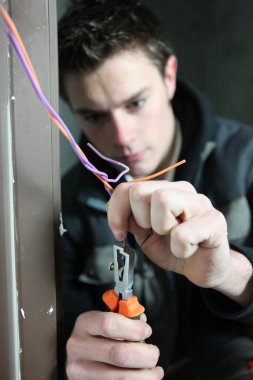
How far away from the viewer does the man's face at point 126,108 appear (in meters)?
0.86

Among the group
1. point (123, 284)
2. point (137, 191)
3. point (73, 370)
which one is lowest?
point (73, 370)

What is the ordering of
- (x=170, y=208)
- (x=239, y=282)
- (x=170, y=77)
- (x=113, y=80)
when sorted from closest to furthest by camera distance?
(x=170, y=208) → (x=239, y=282) → (x=113, y=80) → (x=170, y=77)

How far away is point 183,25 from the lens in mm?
1515

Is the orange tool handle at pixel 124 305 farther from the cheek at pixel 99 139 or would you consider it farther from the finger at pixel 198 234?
the cheek at pixel 99 139

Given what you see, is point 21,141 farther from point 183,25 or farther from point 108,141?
point 183,25

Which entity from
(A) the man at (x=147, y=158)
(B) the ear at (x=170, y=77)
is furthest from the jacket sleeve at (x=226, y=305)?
(B) the ear at (x=170, y=77)

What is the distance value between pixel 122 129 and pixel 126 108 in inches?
2.2

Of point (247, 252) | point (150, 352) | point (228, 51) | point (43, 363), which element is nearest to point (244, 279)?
point (247, 252)

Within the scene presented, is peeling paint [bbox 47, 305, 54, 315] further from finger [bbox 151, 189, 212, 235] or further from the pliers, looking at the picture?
finger [bbox 151, 189, 212, 235]

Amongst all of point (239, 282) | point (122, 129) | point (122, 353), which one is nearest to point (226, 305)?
point (239, 282)

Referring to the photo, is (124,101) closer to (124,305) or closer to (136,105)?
(136,105)

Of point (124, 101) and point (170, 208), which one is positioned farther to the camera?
point (124, 101)

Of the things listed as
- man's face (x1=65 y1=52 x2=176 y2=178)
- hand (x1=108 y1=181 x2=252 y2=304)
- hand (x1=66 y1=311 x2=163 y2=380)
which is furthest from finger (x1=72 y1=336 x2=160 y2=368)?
man's face (x1=65 y1=52 x2=176 y2=178)

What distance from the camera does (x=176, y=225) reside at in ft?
Result: 1.31
